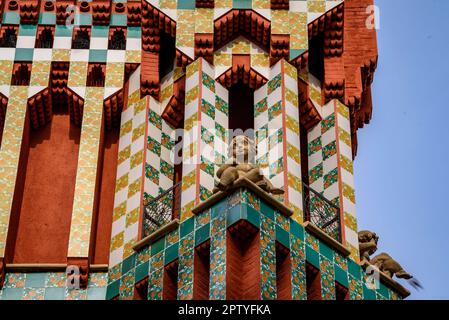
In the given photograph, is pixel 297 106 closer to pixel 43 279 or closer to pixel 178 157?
pixel 178 157

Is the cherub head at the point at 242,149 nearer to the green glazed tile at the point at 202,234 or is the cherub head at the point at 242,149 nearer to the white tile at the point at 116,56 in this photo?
the green glazed tile at the point at 202,234

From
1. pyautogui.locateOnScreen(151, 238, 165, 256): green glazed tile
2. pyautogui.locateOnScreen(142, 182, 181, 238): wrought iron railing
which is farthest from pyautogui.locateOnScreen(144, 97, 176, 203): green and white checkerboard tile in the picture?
pyautogui.locateOnScreen(151, 238, 165, 256): green glazed tile

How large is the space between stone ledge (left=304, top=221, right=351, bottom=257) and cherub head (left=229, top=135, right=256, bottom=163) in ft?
3.42

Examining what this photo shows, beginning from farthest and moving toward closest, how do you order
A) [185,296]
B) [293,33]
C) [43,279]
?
[293,33]
[43,279]
[185,296]

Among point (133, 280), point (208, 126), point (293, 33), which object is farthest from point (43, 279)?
point (293, 33)

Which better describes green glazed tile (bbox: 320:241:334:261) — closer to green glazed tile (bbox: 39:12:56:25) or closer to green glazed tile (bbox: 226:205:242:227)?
green glazed tile (bbox: 226:205:242:227)

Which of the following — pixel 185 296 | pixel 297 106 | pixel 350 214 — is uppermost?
pixel 297 106

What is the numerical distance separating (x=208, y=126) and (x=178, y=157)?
73 cm

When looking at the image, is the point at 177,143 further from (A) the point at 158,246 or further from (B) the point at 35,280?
(B) the point at 35,280

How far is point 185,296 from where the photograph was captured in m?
21.8

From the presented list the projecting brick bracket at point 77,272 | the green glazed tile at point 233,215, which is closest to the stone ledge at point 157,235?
the projecting brick bracket at point 77,272

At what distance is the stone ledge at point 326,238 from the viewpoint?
22.8 m

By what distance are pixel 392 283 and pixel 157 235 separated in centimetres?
290

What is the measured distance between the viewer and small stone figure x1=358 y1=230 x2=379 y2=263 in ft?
77.4
